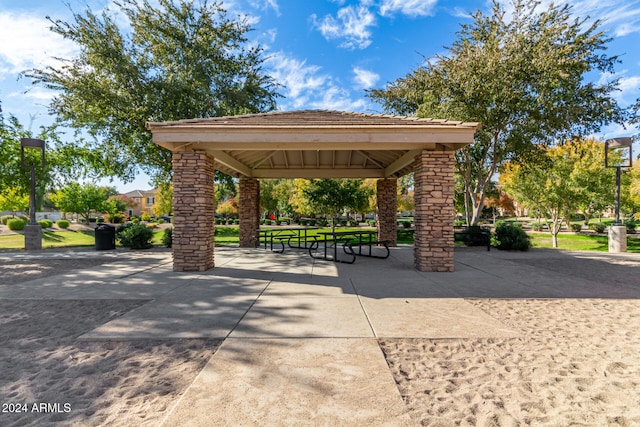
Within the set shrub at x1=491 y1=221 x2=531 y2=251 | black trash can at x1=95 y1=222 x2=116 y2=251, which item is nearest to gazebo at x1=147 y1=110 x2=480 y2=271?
shrub at x1=491 y1=221 x2=531 y2=251

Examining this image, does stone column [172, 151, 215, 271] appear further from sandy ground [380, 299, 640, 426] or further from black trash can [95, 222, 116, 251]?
black trash can [95, 222, 116, 251]

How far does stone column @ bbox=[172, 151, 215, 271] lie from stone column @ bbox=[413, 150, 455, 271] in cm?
553

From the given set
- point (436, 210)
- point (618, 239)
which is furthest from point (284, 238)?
point (618, 239)

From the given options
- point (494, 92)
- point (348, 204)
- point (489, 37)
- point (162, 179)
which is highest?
point (489, 37)

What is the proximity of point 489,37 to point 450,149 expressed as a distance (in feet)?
29.5

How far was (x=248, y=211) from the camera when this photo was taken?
42.6 feet

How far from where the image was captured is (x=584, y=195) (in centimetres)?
1647

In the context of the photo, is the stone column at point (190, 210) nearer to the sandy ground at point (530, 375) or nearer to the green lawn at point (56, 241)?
the sandy ground at point (530, 375)

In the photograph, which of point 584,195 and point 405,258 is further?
point 584,195

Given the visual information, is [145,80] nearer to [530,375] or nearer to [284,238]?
[284,238]

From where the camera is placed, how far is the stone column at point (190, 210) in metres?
7.42

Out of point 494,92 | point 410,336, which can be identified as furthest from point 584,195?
point 410,336

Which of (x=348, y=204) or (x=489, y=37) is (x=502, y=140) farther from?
(x=348, y=204)

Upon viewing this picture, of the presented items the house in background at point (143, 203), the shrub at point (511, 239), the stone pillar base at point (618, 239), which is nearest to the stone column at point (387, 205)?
the shrub at point (511, 239)
